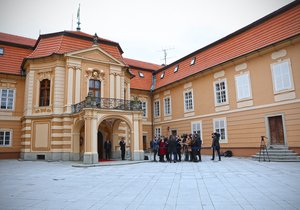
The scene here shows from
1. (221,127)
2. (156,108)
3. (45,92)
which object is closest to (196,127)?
(221,127)

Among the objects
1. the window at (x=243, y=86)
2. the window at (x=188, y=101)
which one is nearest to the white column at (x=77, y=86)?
the window at (x=188, y=101)

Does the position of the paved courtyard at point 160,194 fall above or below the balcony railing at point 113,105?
below

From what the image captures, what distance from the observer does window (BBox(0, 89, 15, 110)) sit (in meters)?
19.8

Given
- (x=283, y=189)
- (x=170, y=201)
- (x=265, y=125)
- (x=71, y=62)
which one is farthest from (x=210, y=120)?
(x=170, y=201)

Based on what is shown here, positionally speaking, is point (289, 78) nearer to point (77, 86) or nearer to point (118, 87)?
point (118, 87)

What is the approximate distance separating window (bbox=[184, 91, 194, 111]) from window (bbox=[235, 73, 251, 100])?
5.15m

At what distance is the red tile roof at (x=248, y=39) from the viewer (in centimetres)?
1545

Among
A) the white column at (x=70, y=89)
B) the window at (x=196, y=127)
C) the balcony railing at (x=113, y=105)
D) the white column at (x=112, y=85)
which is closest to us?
the balcony railing at (x=113, y=105)

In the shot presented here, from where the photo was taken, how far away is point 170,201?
5.47 meters

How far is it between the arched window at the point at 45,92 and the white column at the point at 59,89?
3.04ft

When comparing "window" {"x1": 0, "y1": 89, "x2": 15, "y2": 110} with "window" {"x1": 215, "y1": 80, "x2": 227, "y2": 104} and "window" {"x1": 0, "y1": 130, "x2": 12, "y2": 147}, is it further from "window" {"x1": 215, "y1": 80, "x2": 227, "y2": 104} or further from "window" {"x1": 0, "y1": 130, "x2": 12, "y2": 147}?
"window" {"x1": 215, "y1": 80, "x2": 227, "y2": 104}

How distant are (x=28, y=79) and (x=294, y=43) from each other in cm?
1918

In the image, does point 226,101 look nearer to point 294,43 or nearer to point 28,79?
point 294,43

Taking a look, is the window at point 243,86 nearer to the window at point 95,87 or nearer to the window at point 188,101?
the window at point 188,101
